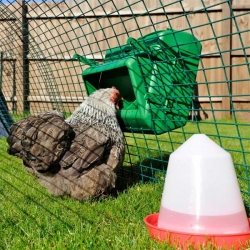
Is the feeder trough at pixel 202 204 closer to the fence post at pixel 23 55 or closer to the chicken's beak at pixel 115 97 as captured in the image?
the chicken's beak at pixel 115 97

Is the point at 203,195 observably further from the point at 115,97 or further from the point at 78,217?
the point at 115,97

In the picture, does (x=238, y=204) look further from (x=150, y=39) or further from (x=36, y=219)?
(x=150, y=39)

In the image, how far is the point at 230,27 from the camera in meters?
6.23

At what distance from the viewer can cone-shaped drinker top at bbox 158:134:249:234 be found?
137 cm

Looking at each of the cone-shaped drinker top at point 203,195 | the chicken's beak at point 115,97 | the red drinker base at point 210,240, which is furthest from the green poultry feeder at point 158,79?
the red drinker base at point 210,240

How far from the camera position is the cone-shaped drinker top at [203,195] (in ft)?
4.49

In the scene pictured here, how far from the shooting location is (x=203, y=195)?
1.38 meters

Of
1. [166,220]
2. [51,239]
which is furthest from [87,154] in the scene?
[166,220]

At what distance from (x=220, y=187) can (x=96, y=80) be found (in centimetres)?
171

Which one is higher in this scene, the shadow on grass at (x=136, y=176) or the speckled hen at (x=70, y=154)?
the speckled hen at (x=70, y=154)

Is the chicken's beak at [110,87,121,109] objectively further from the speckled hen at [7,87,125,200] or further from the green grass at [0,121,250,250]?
the green grass at [0,121,250,250]

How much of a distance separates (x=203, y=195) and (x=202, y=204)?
0.03m

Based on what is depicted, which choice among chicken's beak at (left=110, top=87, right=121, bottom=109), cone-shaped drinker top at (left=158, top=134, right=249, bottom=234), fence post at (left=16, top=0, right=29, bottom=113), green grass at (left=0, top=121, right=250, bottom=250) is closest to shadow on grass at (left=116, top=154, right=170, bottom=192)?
green grass at (left=0, top=121, right=250, bottom=250)

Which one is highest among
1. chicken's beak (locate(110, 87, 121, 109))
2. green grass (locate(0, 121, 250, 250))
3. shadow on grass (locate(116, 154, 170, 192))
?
chicken's beak (locate(110, 87, 121, 109))
